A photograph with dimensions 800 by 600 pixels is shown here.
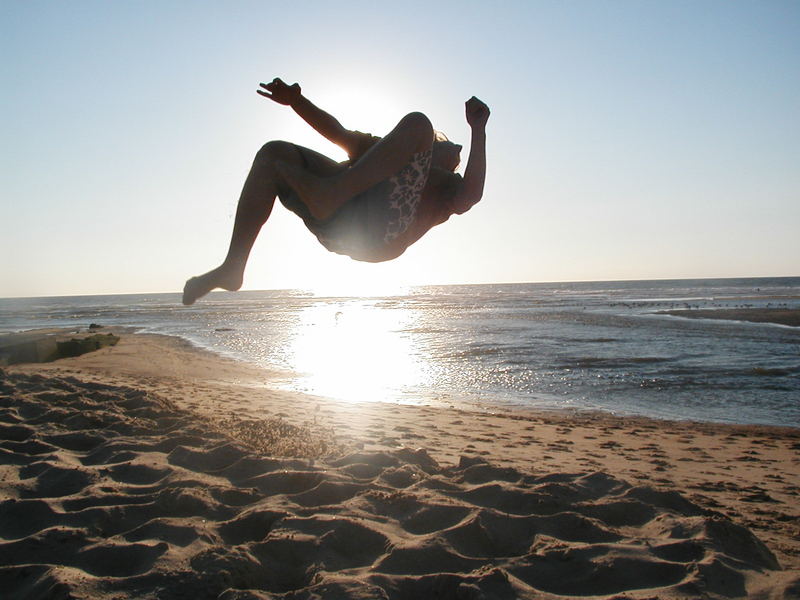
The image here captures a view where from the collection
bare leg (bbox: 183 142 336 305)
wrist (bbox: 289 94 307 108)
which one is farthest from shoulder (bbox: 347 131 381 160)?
bare leg (bbox: 183 142 336 305)

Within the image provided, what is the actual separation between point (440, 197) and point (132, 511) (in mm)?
2658

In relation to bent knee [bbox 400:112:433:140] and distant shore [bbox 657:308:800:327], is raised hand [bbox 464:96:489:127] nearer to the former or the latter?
bent knee [bbox 400:112:433:140]

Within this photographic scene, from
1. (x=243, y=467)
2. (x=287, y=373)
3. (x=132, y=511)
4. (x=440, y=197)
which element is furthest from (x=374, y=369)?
(x=440, y=197)

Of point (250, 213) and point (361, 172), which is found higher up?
A: point (361, 172)

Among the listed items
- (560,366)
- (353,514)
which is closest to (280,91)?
(353,514)

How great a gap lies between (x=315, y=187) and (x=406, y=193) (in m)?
0.41

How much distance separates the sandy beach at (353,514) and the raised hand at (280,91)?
89.5 inches

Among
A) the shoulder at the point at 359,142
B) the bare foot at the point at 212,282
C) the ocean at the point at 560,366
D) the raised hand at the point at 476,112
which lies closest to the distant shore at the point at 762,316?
the ocean at the point at 560,366

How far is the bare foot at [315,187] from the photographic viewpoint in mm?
2377

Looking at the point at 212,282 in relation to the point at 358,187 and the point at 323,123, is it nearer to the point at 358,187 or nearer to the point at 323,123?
the point at 358,187

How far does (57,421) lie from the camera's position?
6027mm

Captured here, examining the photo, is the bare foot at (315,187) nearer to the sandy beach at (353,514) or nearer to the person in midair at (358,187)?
the person in midair at (358,187)

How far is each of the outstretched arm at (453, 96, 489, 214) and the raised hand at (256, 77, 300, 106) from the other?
86 centimetres

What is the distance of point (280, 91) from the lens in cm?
280
